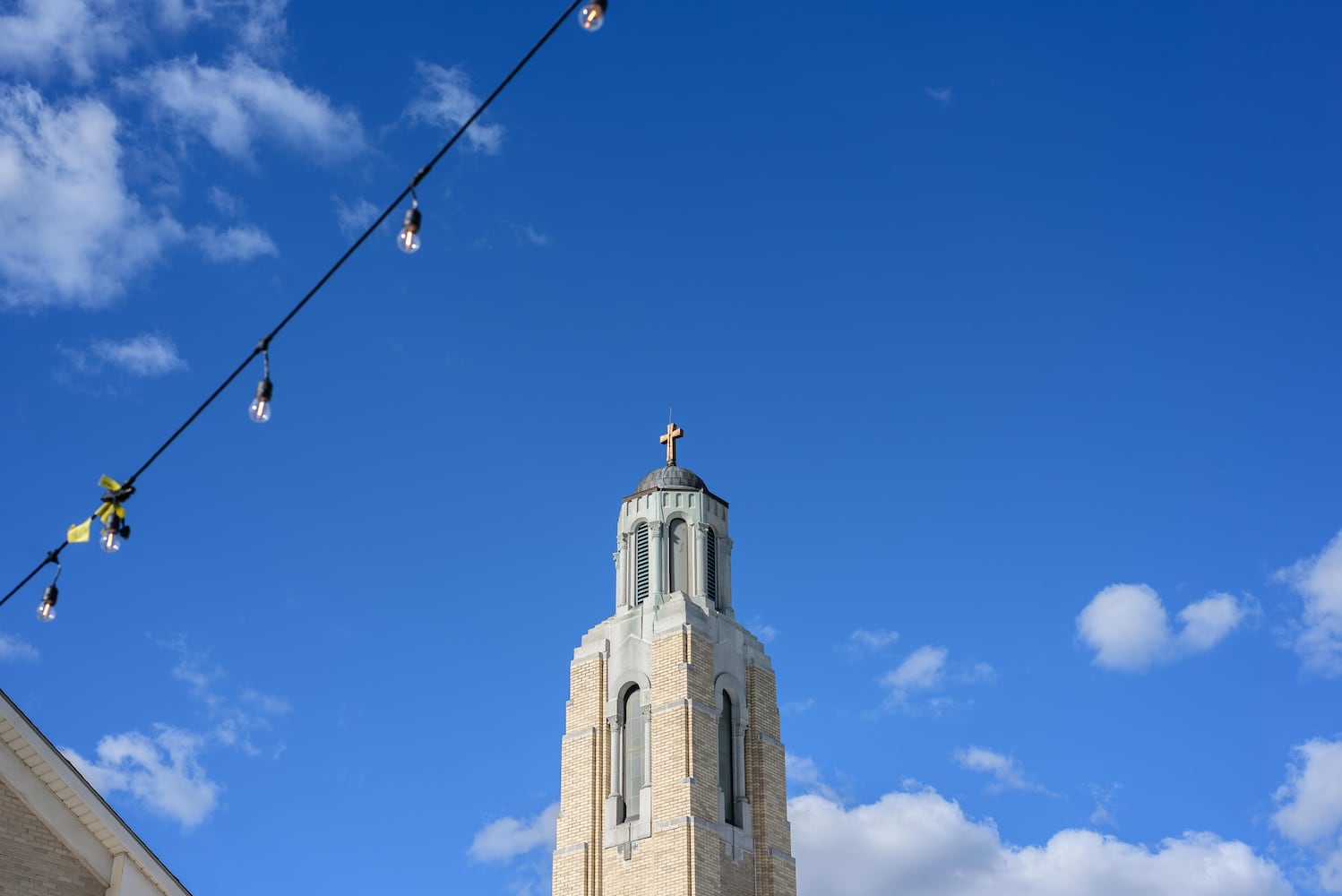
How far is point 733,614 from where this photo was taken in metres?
43.7

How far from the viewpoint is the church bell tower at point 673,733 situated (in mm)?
38594

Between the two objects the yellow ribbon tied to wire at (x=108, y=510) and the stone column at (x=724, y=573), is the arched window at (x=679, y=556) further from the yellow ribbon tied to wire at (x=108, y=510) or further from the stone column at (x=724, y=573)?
the yellow ribbon tied to wire at (x=108, y=510)

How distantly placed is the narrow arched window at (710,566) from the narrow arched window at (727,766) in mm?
3008

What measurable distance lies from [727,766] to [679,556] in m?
6.12

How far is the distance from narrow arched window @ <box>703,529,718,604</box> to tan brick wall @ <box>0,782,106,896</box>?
27.5m

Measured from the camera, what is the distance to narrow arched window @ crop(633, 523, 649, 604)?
142 feet

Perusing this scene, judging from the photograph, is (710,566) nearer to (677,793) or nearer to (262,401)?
(677,793)

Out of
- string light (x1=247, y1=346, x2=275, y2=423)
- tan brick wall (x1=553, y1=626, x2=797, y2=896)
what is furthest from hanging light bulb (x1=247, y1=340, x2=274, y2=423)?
tan brick wall (x1=553, y1=626, x2=797, y2=896)

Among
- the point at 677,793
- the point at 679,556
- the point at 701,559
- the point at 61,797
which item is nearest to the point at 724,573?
the point at 701,559

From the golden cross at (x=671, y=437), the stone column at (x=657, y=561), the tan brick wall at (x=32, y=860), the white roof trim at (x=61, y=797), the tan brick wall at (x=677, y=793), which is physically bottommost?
the tan brick wall at (x=32, y=860)

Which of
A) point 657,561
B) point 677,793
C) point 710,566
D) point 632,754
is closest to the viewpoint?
point 677,793

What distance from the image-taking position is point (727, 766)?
134 ft

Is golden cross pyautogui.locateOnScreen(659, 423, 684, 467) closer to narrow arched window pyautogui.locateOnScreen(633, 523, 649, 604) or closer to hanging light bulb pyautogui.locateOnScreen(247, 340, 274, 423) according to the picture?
narrow arched window pyautogui.locateOnScreen(633, 523, 649, 604)

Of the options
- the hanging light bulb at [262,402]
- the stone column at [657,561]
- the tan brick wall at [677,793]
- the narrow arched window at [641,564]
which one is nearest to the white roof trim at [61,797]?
the hanging light bulb at [262,402]
